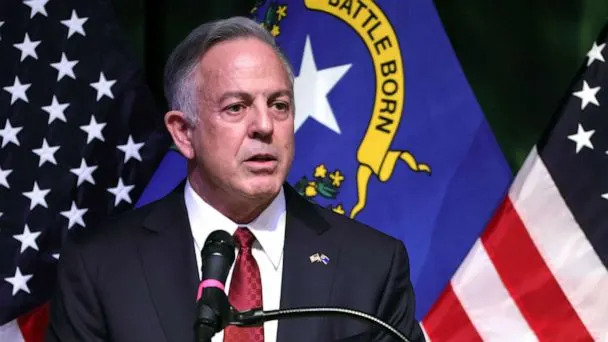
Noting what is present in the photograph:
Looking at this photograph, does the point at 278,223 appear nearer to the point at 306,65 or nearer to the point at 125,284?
the point at 125,284

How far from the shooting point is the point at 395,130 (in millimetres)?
3092

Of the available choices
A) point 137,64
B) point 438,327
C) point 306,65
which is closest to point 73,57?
point 137,64

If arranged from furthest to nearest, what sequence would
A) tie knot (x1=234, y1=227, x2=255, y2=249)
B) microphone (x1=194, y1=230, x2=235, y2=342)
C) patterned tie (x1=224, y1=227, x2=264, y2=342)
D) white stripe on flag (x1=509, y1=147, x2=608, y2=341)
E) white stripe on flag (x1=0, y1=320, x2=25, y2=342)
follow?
white stripe on flag (x1=0, y1=320, x2=25, y2=342), white stripe on flag (x1=509, y1=147, x2=608, y2=341), tie knot (x1=234, y1=227, x2=255, y2=249), patterned tie (x1=224, y1=227, x2=264, y2=342), microphone (x1=194, y1=230, x2=235, y2=342)

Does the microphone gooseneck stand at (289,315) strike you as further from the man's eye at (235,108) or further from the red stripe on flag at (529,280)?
the red stripe on flag at (529,280)

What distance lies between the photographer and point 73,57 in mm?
3271

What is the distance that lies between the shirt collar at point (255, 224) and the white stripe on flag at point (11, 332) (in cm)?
109

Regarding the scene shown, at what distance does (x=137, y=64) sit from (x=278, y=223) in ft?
3.84

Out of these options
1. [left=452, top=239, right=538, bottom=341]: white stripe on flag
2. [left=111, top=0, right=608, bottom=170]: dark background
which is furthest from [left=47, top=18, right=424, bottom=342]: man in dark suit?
[left=111, top=0, right=608, bottom=170]: dark background

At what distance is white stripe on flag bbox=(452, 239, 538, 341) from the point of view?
295cm

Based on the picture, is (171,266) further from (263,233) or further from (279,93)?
(279,93)

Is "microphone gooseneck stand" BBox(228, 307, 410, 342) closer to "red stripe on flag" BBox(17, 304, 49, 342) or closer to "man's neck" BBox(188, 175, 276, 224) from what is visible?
"man's neck" BBox(188, 175, 276, 224)

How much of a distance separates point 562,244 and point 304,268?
0.98 metres

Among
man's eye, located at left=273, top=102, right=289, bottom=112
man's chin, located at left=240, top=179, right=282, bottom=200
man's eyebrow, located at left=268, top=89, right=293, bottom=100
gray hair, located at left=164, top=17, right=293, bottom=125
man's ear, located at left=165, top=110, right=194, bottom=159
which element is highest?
gray hair, located at left=164, top=17, right=293, bottom=125

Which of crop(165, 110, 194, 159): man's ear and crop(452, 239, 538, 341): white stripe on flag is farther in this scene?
crop(452, 239, 538, 341): white stripe on flag
